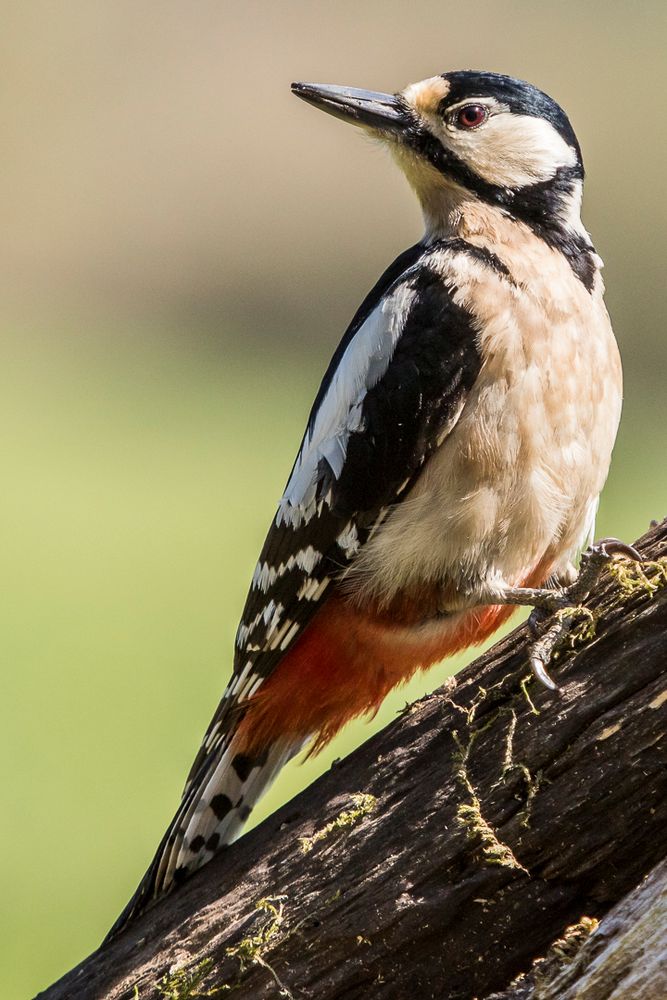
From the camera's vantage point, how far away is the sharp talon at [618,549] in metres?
2.93

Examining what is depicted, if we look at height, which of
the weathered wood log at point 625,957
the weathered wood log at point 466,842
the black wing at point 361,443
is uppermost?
the black wing at point 361,443

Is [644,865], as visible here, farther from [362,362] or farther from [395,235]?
[395,235]

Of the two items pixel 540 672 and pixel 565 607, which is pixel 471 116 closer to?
pixel 565 607

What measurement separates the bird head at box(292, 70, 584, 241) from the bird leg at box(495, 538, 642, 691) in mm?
1314

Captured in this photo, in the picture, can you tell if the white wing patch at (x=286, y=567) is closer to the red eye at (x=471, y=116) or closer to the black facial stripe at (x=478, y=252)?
the black facial stripe at (x=478, y=252)

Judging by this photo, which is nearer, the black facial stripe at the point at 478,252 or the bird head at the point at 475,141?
the black facial stripe at the point at 478,252

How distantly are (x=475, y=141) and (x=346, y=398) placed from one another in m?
0.95

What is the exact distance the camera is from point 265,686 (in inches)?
147

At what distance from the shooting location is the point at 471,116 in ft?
13.5

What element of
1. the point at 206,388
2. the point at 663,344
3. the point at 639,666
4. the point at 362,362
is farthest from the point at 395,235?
the point at 639,666

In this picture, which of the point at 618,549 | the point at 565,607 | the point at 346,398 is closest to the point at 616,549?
the point at 618,549

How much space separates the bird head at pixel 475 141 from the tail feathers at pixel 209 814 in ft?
5.36

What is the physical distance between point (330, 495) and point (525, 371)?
0.64 m

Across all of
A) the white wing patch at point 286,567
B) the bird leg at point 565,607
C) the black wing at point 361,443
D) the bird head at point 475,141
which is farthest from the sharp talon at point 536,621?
the bird head at point 475,141
